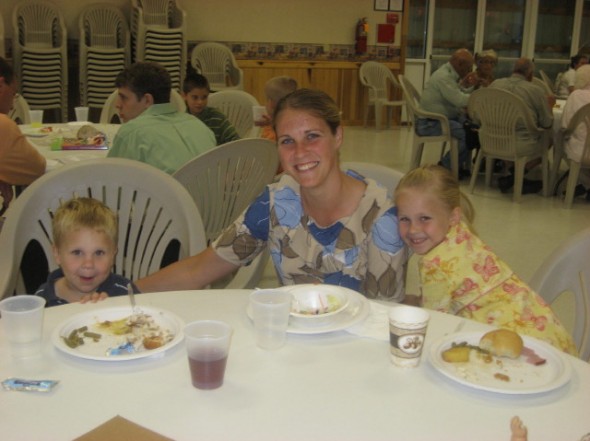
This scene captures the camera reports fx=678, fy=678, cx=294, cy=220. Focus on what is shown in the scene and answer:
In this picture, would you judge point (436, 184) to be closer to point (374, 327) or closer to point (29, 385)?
point (374, 327)

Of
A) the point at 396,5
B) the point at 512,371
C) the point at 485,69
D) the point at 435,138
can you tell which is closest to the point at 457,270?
the point at 512,371

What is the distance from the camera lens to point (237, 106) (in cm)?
536

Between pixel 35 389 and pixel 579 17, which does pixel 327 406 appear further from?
pixel 579 17

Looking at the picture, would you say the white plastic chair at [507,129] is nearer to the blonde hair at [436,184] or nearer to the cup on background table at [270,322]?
Result: the blonde hair at [436,184]

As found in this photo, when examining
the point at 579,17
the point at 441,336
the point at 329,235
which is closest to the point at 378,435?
the point at 441,336

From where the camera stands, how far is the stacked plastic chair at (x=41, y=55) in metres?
8.11

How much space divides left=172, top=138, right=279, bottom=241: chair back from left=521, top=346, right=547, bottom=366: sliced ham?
5.45 ft

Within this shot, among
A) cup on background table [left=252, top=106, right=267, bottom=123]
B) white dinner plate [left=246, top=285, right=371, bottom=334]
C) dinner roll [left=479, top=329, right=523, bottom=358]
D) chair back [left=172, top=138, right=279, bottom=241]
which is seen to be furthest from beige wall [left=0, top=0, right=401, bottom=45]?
dinner roll [left=479, top=329, right=523, bottom=358]

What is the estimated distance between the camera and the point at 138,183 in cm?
224

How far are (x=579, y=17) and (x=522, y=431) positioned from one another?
11.8 m

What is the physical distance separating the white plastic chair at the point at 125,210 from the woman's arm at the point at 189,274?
110 millimetres

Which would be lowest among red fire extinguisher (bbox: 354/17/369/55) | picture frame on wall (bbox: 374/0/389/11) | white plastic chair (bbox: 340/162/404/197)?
white plastic chair (bbox: 340/162/404/197)

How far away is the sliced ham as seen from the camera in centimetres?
128

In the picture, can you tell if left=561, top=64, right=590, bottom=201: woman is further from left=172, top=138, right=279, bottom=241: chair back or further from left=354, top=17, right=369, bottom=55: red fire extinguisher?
left=354, top=17, right=369, bottom=55: red fire extinguisher
